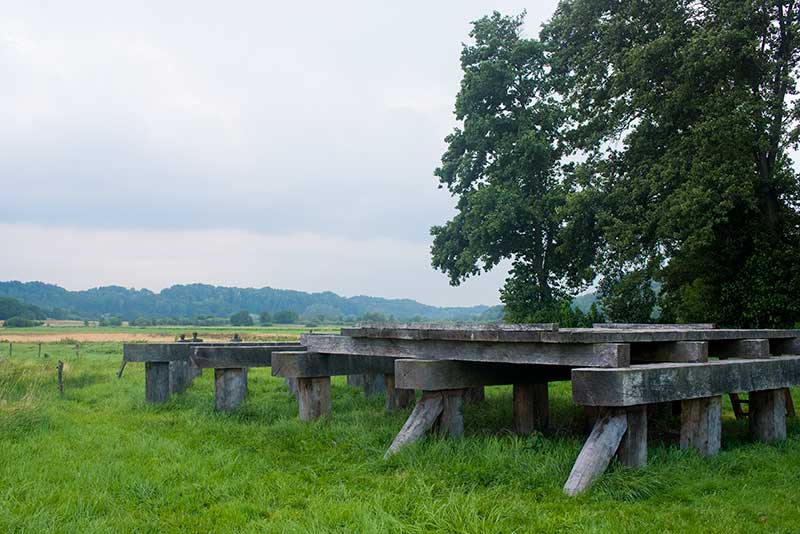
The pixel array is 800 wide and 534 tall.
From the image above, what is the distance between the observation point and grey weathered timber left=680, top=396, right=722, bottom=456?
7.38 m

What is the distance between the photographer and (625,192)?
2011cm

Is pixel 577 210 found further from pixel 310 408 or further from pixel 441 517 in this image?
pixel 441 517

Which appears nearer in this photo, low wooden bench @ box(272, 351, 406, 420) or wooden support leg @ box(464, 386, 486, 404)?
low wooden bench @ box(272, 351, 406, 420)

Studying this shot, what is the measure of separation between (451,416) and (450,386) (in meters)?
0.40

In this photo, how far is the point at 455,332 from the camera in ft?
25.1

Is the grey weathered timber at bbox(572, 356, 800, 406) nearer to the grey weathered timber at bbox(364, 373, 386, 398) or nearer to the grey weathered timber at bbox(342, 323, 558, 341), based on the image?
the grey weathered timber at bbox(342, 323, 558, 341)

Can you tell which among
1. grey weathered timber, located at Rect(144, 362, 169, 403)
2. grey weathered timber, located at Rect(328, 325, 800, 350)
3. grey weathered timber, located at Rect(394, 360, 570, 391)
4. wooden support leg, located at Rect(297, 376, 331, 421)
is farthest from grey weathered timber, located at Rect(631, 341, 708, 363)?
grey weathered timber, located at Rect(144, 362, 169, 403)

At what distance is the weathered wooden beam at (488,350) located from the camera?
6.59 m

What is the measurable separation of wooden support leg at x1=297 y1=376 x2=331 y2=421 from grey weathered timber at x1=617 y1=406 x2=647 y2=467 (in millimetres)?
4437

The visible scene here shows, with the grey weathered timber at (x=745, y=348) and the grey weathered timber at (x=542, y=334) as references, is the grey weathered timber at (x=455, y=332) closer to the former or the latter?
the grey weathered timber at (x=542, y=334)

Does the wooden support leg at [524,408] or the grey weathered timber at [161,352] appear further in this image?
the grey weathered timber at [161,352]

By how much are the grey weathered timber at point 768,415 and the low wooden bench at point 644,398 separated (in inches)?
12.8

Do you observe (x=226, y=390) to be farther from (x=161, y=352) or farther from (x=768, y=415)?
(x=768, y=415)

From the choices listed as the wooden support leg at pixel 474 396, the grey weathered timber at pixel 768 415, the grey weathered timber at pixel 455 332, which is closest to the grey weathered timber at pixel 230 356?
the grey weathered timber at pixel 455 332
